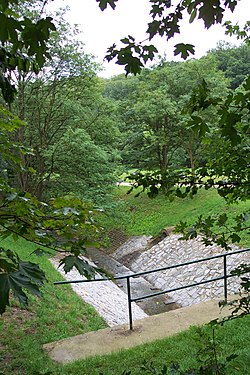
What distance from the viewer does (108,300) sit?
332 inches

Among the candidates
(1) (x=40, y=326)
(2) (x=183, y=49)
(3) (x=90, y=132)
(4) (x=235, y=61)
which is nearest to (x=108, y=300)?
(1) (x=40, y=326)

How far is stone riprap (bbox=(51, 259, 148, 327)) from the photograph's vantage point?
23.7ft

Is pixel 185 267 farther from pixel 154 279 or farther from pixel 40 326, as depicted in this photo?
pixel 40 326

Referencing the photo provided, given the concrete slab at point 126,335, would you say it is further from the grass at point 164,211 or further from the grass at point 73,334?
the grass at point 164,211

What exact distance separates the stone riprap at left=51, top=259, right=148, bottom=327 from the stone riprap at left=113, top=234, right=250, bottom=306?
4.42ft

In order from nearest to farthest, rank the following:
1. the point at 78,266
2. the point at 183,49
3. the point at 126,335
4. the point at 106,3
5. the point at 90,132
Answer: the point at 78,266, the point at 106,3, the point at 183,49, the point at 126,335, the point at 90,132

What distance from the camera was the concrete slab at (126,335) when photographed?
4.02 meters

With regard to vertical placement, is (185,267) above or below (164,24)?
below

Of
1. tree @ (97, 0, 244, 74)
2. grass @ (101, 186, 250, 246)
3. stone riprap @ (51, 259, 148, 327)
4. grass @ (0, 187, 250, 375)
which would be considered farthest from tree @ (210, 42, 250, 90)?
tree @ (97, 0, 244, 74)

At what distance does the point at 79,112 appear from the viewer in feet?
39.1

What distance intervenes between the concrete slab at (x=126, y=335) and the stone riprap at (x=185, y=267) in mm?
2121

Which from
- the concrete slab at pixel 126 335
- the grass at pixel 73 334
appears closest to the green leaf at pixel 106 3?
the grass at pixel 73 334

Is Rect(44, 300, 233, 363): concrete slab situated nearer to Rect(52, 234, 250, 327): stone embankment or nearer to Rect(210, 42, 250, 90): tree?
Rect(52, 234, 250, 327): stone embankment

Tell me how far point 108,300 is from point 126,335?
13.5 ft
